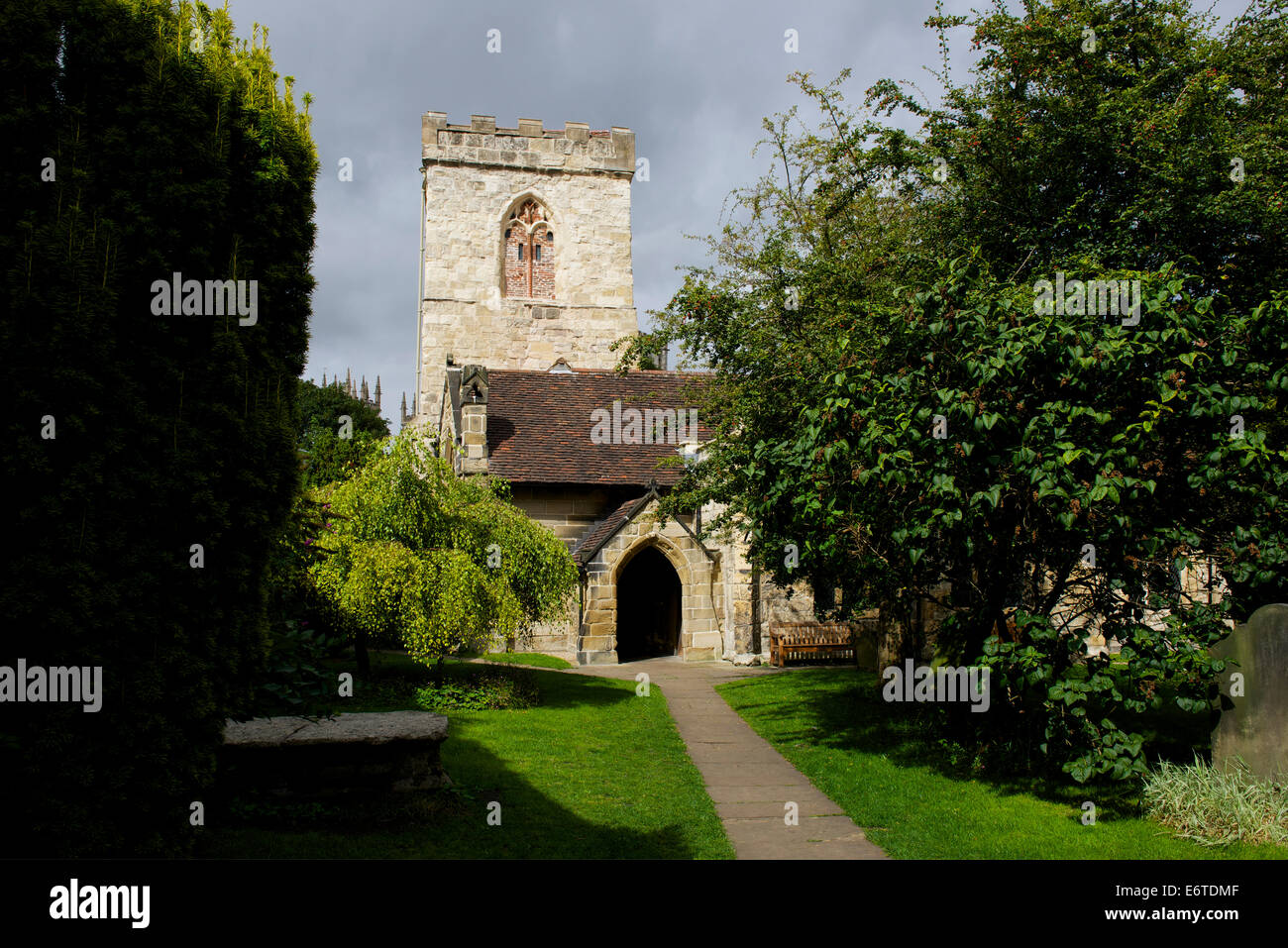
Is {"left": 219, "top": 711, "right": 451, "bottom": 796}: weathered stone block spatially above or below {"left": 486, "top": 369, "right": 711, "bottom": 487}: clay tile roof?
below

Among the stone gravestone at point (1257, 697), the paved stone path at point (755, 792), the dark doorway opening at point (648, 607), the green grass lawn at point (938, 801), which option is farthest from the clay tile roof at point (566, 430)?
the stone gravestone at point (1257, 697)

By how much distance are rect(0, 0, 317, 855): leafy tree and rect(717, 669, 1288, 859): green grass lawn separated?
17.1ft

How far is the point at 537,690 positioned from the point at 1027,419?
32.2ft

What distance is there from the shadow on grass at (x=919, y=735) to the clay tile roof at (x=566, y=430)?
25.4 ft

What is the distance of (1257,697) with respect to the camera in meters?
7.00

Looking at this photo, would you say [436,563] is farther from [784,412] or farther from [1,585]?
[1,585]

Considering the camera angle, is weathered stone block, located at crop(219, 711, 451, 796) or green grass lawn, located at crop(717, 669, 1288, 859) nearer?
green grass lawn, located at crop(717, 669, 1288, 859)

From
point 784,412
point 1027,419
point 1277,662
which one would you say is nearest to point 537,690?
point 784,412

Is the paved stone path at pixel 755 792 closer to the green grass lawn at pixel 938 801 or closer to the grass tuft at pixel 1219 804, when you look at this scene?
the green grass lawn at pixel 938 801

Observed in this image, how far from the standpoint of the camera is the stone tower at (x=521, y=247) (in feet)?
118

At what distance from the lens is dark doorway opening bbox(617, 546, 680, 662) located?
2406cm

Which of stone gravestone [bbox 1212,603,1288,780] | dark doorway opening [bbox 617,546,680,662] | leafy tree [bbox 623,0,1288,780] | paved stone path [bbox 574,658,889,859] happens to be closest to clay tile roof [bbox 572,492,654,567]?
dark doorway opening [bbox 617,546,680,662]

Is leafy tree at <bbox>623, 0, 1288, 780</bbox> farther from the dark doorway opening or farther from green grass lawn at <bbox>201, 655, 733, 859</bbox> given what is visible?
the dark doorway opening
